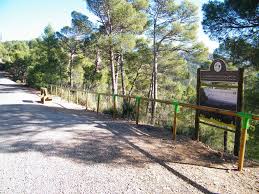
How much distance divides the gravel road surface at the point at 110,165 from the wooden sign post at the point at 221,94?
0.69m

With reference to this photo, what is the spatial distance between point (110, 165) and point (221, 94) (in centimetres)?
324

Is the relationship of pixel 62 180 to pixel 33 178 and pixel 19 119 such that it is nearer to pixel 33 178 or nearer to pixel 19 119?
pixel 33 178

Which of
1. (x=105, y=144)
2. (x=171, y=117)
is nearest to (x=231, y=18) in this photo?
(x=171, y=117)

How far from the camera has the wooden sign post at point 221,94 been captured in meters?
6.33

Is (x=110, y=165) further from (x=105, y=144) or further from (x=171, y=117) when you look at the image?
Result: (x=171, y=117)

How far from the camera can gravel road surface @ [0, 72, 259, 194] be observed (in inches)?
169

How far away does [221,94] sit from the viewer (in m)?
6.89

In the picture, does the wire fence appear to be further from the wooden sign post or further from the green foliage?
the green foliage

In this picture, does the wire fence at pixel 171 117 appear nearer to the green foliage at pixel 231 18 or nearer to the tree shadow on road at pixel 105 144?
the tree shadow on road at pixel 105 144

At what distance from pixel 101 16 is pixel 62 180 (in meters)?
19.7

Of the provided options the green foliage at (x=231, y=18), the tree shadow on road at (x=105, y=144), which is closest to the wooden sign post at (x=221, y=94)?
the tree shadow on road at (x=105, y=144)

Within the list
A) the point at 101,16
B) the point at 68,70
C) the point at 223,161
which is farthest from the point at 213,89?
the point at 68,70

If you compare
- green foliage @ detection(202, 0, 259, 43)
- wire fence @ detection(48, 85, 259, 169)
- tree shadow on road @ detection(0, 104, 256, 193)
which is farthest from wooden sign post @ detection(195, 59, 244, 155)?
green foliage @ detection(202, 0, 259, 43)

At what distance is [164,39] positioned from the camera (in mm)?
24484
